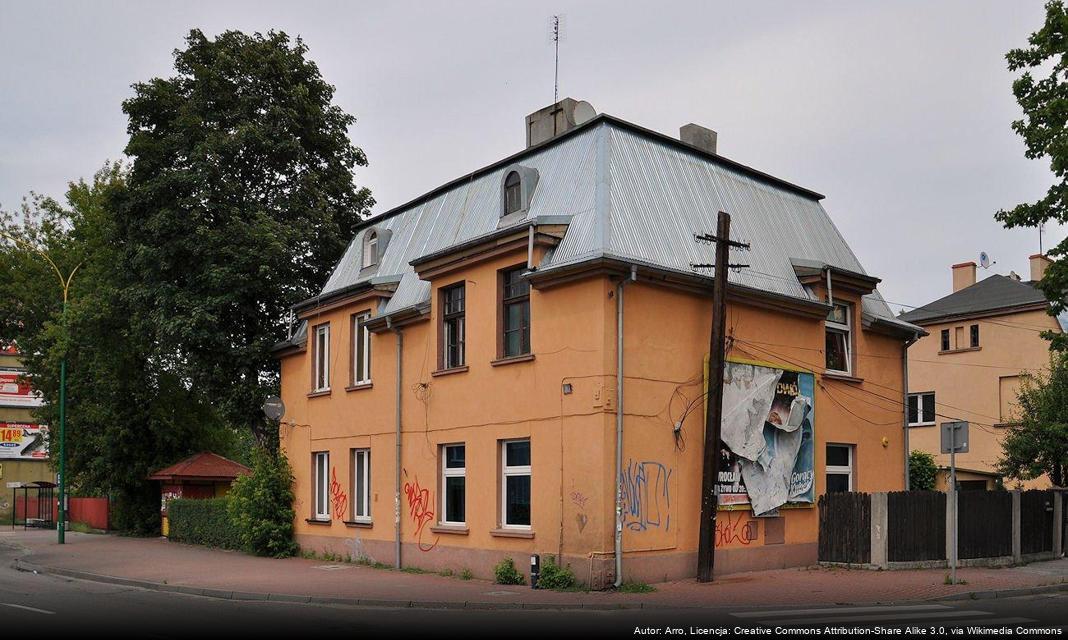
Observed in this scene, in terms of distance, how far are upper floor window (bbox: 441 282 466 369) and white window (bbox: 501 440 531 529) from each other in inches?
95.0

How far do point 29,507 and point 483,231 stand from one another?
38585 millimetres

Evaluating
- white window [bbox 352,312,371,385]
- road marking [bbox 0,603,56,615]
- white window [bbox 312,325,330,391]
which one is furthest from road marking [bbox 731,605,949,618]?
white window [bbox 312,325,330,391]

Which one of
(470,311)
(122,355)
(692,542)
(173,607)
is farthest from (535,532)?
(122,355)

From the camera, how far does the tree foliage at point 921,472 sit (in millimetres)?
33125

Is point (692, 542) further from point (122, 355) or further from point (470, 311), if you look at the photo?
point (122, 355)

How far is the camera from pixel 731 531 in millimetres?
19547

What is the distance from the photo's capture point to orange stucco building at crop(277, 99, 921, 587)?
18.0m

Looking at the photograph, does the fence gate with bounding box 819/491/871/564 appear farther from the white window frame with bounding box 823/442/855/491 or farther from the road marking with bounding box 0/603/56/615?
the road marking with bounding box 0/603/56/615

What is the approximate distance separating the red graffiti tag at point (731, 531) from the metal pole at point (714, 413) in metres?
0.80

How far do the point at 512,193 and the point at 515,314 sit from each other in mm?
2978

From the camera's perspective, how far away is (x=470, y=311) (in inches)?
804

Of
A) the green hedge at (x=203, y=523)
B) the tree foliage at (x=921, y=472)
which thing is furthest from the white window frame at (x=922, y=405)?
the green hedge at (x=203, y=523)

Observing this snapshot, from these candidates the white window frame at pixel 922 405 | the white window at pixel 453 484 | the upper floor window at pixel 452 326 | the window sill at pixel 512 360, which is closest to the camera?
the window sill at pixel 512 360

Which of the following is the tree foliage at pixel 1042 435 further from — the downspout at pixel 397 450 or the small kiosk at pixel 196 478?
the small kiosk at pixel 196 478
